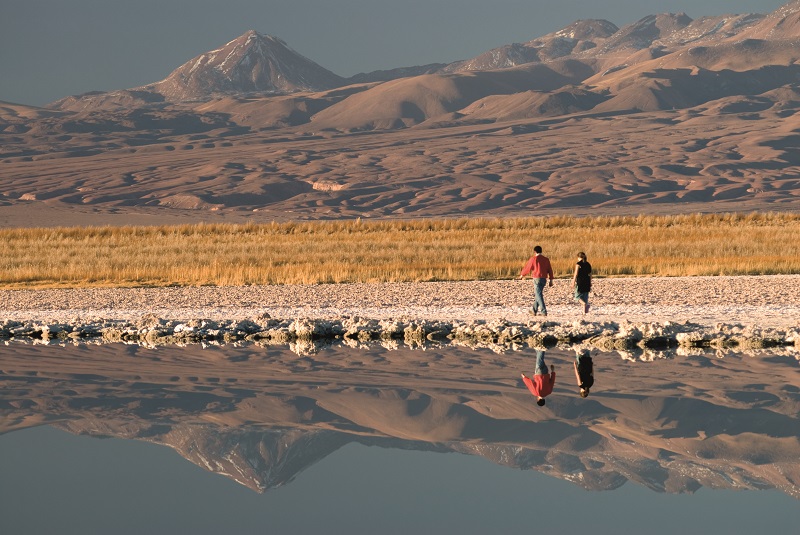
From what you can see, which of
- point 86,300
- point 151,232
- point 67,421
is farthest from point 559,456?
point 151,232

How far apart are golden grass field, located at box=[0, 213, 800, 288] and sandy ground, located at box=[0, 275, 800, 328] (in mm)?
2566

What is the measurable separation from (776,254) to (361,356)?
22.5 metres

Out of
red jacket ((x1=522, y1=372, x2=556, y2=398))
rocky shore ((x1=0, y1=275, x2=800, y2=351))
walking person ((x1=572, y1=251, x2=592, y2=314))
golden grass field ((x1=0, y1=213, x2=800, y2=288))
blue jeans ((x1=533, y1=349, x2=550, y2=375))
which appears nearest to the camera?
red jacket ((x1=522, y1=372, x2=556, y2=398))

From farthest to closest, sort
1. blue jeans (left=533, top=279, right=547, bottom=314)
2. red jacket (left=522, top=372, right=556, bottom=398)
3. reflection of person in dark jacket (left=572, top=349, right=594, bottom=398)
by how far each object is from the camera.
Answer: blue jeans (left=533, top=279, right=547, bottom=314)
reflection of person in dark jacket (left=572, top=349, right=594, bottom=398)
red jacket (left=522, top=372, right=556, bottom=398)

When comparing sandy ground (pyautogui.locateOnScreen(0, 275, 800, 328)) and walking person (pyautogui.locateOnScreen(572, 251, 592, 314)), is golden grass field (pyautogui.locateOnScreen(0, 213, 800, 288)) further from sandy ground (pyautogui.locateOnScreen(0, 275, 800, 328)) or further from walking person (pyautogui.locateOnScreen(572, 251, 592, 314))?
walking person (pyautogui.locateOnScreen(572, 251, 592, 314))

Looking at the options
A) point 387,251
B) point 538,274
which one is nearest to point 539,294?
point 538,274

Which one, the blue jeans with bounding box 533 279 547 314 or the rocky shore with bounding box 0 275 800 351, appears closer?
the rocky shore with bounding box 0 275 800 351

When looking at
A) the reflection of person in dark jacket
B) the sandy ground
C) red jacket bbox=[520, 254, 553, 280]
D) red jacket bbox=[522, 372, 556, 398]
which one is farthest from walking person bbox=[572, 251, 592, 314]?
red jacket bbox=[522, 372, 556, 398]

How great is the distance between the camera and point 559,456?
9922mm

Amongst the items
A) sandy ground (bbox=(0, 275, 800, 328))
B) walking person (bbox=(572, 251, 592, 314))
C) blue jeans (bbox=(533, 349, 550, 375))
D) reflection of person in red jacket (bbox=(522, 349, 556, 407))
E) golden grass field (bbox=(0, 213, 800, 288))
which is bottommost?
golden grass field (bbox=(0, 213, 800, 288))

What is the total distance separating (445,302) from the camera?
23.3 meters

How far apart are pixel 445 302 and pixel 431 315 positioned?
2.56 meters

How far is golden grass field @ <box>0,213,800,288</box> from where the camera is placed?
1225 inches

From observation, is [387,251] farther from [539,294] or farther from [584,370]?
[584,370]
